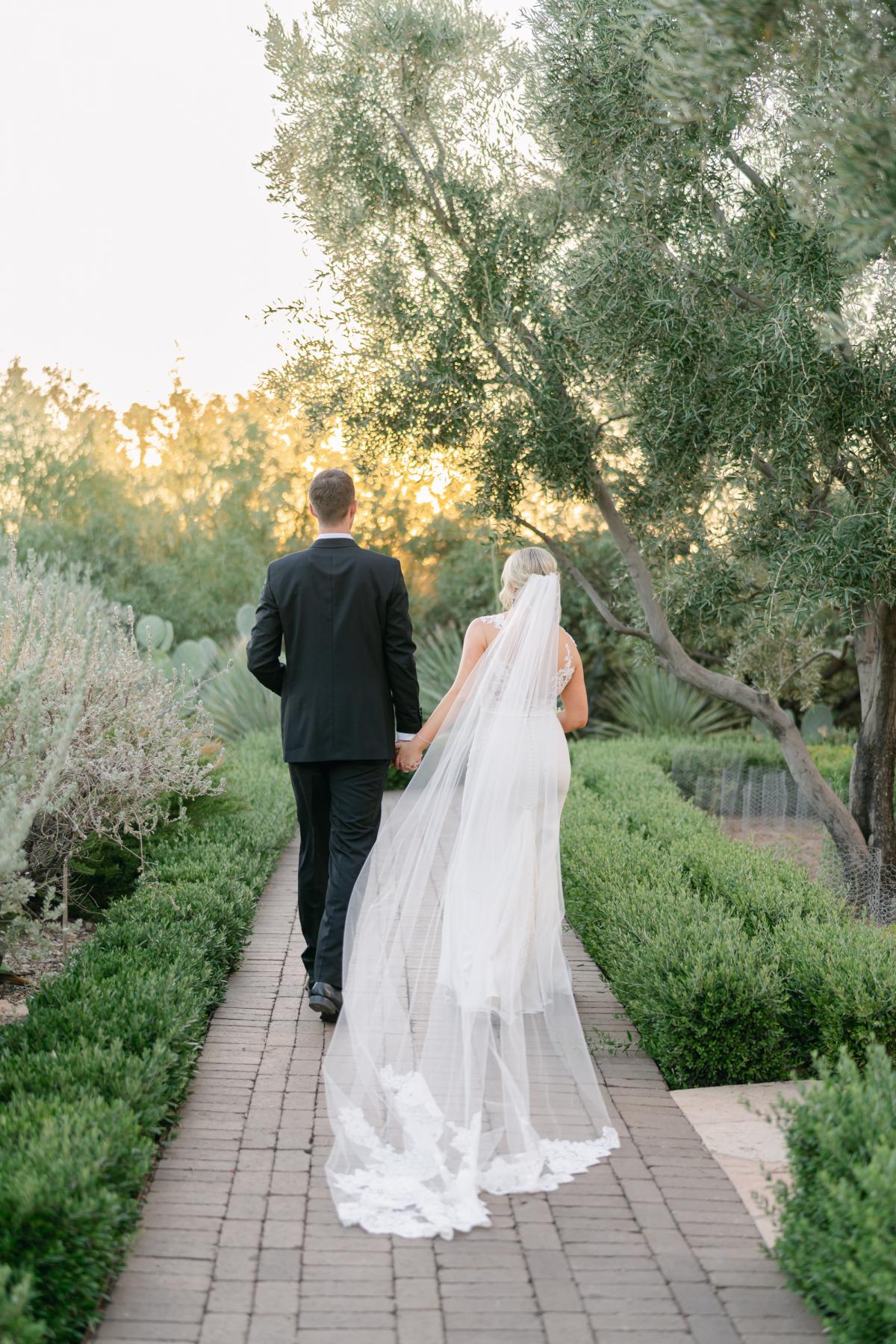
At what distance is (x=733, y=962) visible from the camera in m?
4.46

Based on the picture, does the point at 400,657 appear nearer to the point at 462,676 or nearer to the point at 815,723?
the point at 462,676

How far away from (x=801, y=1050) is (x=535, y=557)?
2220 mm

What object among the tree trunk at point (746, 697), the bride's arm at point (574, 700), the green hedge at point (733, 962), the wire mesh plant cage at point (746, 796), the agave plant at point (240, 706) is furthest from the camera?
the agave plant at point (240, 706)

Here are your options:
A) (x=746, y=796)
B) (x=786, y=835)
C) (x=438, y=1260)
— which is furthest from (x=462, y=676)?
(x=746, y=796)

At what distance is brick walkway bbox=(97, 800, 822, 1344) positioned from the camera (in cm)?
281

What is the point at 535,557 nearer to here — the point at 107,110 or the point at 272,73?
the point at 272,73

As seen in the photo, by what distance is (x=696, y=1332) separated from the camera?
280 centimetres

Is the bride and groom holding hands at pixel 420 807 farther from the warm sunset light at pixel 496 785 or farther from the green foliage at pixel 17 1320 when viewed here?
the green foliage at pixel 17 1320

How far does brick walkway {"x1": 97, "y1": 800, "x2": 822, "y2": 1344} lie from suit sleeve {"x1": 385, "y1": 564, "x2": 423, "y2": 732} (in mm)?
1621

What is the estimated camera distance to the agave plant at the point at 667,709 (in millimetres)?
15297

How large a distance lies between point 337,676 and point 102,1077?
1879 millimetres

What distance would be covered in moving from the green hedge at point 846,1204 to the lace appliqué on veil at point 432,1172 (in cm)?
71

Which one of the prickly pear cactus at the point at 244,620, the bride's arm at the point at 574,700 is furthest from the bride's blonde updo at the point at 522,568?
the prickly pear cactus at the point at 244,620

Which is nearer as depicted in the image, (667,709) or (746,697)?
(746,697)
